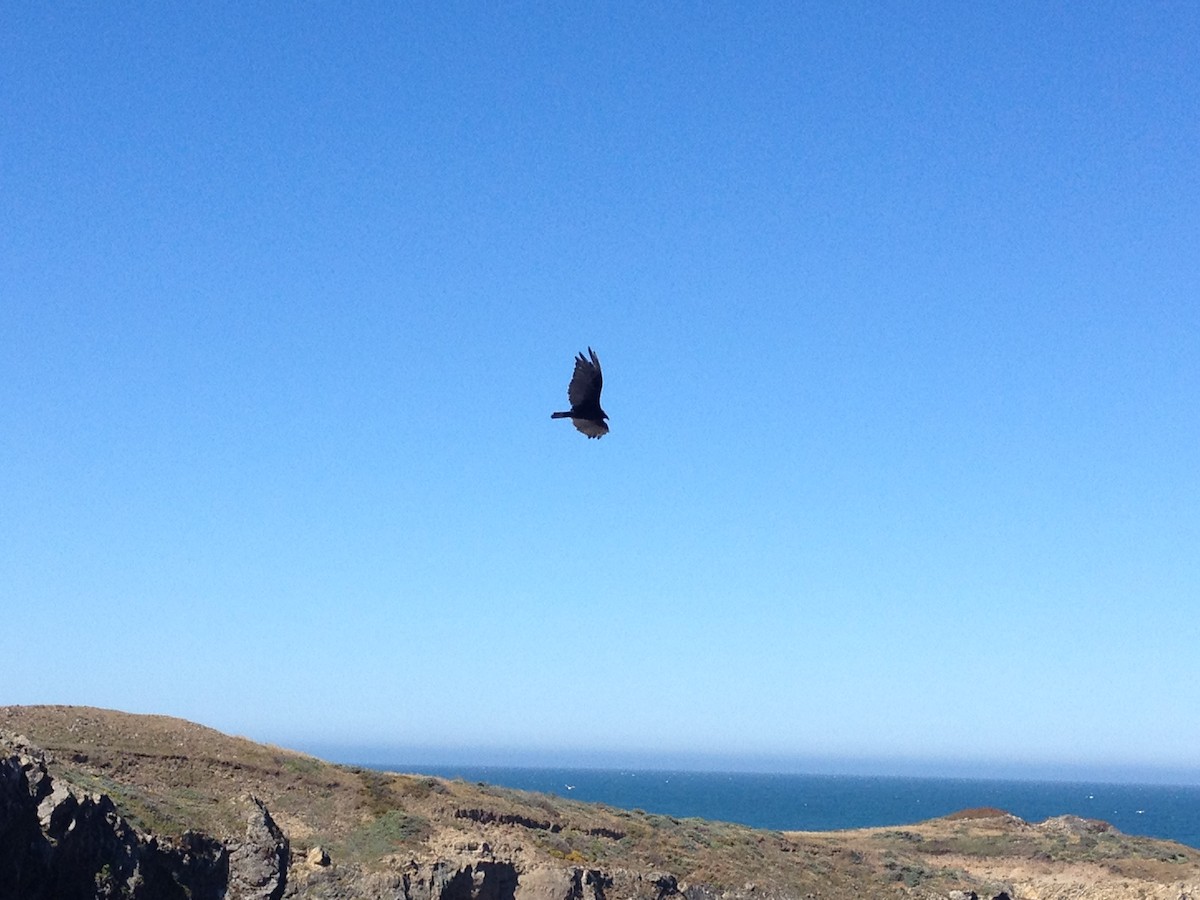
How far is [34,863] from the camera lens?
2766 cm

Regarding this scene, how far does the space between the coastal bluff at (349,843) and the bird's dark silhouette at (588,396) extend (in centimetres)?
1393

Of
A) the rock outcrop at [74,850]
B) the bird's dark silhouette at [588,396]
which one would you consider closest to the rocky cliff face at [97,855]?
the rock outcrop at [74,850]

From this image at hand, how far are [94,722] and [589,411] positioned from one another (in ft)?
97.6

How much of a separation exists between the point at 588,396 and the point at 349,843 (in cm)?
2288

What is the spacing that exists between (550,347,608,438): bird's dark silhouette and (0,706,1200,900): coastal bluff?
549 inches

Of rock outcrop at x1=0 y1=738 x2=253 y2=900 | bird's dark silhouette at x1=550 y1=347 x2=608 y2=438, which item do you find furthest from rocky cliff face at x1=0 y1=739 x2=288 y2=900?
bird's dark silhouette at x1=550 y1=347 x2=608 y2=438

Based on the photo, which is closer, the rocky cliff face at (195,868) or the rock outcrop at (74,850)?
the rock outcrop at (74,850)

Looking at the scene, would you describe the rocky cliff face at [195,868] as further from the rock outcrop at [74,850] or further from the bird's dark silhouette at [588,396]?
the bird's dark silhouette at [588,396]

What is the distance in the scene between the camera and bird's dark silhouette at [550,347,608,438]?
2441 cm

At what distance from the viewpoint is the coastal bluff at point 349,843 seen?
29.8m

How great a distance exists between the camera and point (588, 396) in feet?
80.6

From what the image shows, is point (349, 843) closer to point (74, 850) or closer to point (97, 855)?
point (97, 855)

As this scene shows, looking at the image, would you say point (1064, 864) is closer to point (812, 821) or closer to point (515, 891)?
point (515, 891)

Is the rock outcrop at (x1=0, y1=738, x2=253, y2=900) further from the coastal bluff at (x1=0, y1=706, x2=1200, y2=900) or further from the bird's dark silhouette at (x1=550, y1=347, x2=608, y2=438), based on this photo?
the bird's dark silhouette at (x1=550, y1=347, x2=608, y2=438)
